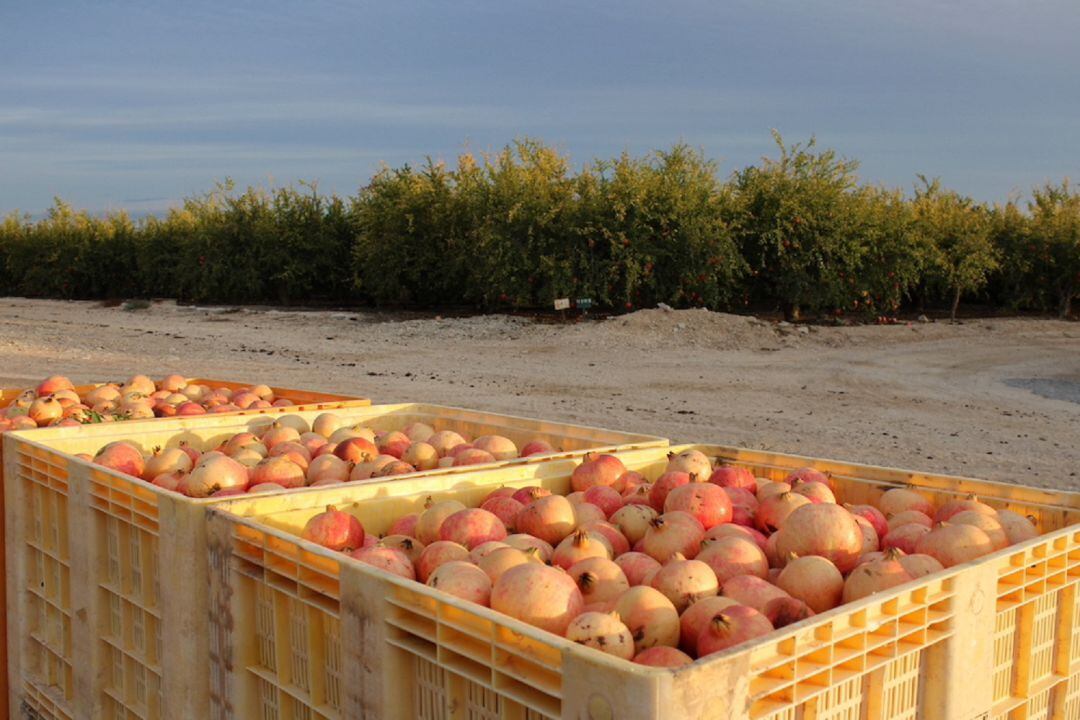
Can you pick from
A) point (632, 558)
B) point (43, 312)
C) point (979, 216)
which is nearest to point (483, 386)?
point (632, 558)

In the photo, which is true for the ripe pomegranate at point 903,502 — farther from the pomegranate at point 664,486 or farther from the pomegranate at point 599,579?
the pomegranate at point 599,579

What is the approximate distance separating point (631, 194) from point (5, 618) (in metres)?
21.7

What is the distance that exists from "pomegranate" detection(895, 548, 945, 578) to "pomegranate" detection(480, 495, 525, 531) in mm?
1390

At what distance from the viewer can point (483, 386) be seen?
52.5 ft

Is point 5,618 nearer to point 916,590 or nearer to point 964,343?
point 916,590

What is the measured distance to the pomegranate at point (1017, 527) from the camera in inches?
126

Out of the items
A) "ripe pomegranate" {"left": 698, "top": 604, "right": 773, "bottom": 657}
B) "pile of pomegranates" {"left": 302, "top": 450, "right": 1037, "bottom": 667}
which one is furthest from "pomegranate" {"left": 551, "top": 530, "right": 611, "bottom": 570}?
"ripe pomegranate" {"left": 698, "top": 604, "right": 773, "bottom": 657}

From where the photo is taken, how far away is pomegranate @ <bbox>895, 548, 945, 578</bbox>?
284 centimetres

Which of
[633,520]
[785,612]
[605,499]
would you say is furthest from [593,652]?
[605,499]

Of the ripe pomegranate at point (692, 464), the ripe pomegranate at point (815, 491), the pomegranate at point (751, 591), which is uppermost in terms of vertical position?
the ripe pomegranate at point (692, 464)

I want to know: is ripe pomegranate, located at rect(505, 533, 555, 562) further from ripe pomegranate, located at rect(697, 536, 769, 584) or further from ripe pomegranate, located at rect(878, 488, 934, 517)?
ripe pomegranate, located at rect(878, 488, 934, 517)

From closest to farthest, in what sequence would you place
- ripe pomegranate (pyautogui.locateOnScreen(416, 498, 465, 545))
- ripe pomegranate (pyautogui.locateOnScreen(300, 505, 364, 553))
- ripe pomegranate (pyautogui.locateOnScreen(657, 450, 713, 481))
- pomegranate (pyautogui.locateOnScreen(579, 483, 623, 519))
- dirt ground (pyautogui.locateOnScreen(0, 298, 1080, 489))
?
ripe pomegranate (pyautogui.locateOnScreen(300, 505, 364, 553)), ripe pomegranate (pyautogui.locateOnScreen(416, 498, 465, 545)), pomegranate (pyautogui.locateOnScreen(579, 483, 623, 519)), ripe pomegranate (pyautogui.locateOnScreen(657, 450, 713, 481)), dirt ground (pyautogui.locateOnScreen(0, 298, 1080, 489))

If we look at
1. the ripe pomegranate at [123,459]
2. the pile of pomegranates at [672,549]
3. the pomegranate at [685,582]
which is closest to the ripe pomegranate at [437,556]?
the pile of pomegranates at [672,549]

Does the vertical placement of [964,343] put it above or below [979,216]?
below
